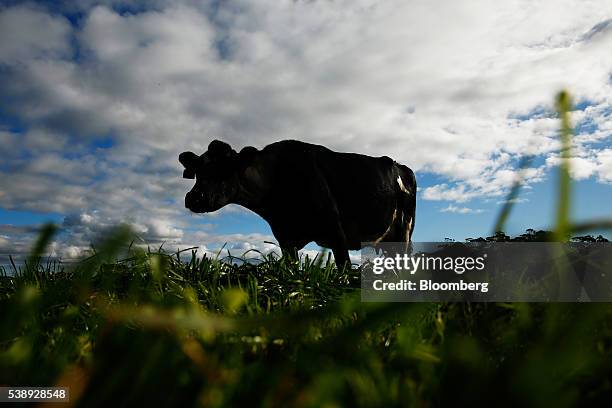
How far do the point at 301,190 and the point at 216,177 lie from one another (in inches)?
43.1

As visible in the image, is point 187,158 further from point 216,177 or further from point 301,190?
point 301,190

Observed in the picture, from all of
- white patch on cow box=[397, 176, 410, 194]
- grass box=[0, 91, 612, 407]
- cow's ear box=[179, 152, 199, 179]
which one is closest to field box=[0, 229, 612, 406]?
grass box=[0, 91, 612, 407]

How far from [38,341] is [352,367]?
0.88 meters

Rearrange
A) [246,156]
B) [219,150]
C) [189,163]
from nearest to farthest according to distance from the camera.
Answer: [219,150]
[246,156]
[189,163]

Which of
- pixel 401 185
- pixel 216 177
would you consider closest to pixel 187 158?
pixel 216 177

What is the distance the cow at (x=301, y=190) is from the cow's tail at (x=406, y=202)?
0.42 metres

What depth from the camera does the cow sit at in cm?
620

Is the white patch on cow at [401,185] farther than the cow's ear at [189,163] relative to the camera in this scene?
Yes

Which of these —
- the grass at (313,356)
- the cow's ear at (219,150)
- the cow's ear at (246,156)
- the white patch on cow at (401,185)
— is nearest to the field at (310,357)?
the grass at (313,356)

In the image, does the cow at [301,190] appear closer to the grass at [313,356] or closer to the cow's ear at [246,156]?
the cow's ear at [246,156]

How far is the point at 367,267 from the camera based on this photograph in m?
3.30

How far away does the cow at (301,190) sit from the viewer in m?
6.20

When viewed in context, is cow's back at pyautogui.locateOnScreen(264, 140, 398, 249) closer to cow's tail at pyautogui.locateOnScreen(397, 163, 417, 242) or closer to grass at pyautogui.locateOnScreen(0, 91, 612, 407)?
cow's tail at pyautogui.locateOnScreen(397, 163, 417, 242)

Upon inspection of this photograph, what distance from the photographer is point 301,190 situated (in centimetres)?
646
